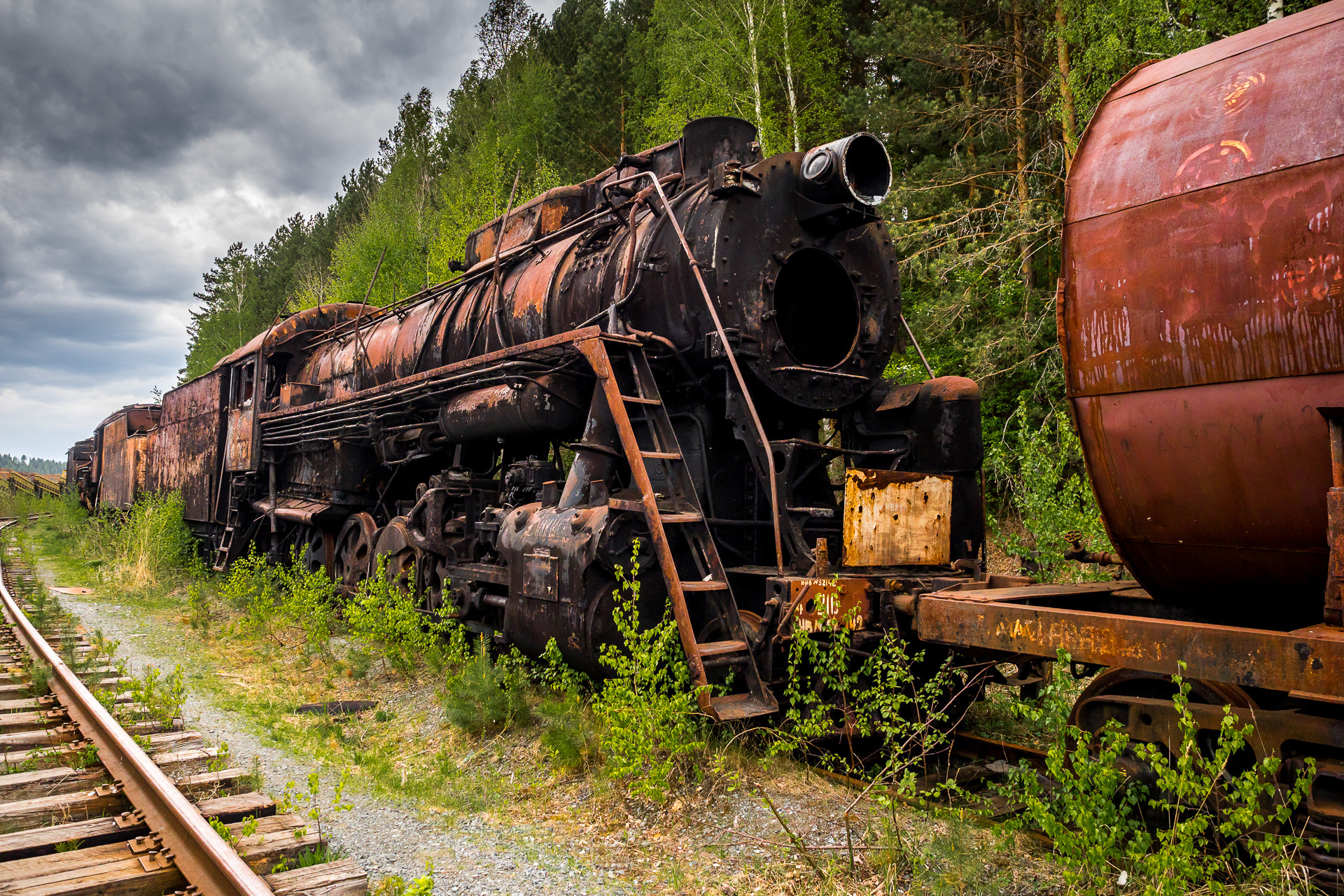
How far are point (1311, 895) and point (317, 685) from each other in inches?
249

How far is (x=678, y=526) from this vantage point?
5059 mm

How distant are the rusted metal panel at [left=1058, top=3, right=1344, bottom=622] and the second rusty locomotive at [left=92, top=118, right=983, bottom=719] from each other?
1.52 m

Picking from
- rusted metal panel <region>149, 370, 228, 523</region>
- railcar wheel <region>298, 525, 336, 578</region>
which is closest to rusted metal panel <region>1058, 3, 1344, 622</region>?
railcar wheel <region>298, 525, 336, 578</region>

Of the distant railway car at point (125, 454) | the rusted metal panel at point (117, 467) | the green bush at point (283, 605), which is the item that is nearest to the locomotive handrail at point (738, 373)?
the green bush at point (283, 605)

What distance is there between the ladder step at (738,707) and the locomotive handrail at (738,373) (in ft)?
2.15

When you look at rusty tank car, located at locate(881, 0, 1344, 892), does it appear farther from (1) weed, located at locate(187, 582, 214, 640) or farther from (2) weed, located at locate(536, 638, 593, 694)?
(1) weed, located at locate(187, 582, 214, 640)

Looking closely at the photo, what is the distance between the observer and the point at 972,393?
17.1 feet

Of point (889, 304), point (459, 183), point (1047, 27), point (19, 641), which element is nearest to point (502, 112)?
point (459, 183)

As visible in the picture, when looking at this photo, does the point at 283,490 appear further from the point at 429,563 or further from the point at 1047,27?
the point at 1047,27

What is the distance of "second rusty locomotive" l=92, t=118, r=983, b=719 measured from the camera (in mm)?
4691

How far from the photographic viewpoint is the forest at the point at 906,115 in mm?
11133

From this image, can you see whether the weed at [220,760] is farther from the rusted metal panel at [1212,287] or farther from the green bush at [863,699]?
the rusted metal panel at [1212,287]

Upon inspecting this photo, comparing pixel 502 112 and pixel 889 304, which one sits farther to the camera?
pixel 502 112

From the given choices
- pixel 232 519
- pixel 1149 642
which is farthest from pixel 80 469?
pixel 1149 642
